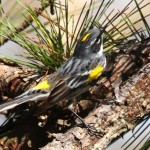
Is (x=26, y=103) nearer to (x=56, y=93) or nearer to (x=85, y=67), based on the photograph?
(x=56, y=93)

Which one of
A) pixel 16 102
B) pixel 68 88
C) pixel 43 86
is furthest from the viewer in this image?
pixel 68 88

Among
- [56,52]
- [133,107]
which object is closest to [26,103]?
[56,52]

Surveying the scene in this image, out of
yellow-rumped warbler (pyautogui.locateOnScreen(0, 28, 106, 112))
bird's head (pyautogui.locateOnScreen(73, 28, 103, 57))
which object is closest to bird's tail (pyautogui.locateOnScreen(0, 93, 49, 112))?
yellow-rumped warbler (pyautogui.locateOnScreen(0, 28, 106, 112))

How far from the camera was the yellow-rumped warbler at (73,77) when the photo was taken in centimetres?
178

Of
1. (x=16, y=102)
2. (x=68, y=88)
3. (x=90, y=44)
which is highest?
(x=90, y=44)

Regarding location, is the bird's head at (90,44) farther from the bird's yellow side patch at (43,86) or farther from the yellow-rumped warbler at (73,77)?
the bird's yellow side patch at (43,86)

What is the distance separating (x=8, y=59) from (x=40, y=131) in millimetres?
396

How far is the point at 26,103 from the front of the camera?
1.92 m

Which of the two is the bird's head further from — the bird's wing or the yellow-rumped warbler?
the bird's wing

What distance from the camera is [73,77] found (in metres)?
2.12

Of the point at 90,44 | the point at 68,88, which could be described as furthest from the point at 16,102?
the point at 90,44

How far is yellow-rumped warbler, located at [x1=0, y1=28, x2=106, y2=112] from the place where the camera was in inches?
69.9

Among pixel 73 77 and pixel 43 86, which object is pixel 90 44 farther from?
pixel 43 86

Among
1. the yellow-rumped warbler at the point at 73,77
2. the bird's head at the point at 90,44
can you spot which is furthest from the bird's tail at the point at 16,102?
the bird's head at the point at 90,44
